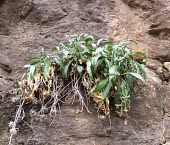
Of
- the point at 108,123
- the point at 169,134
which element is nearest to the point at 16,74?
the point at 108,123

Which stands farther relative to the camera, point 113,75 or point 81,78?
point 81,78

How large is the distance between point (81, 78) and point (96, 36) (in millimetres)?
592

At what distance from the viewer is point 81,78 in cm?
192

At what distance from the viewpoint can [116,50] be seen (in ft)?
6.39

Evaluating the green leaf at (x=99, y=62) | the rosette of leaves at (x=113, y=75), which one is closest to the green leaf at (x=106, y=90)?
the rosette of leaves at (x=113, y=75)

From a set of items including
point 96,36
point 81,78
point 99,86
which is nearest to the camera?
point 99,86

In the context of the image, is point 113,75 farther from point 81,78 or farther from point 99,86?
point 81,78

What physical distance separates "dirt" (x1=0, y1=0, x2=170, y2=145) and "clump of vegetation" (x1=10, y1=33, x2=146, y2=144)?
0.10 metres

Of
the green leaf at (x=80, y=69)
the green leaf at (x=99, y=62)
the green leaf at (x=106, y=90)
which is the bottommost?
the green leaf at (x=106, y=90)

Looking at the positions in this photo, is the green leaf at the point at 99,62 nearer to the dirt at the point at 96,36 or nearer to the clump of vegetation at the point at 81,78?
the clump of vegetation at the point at 81,78

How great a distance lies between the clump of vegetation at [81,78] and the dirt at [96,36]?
10cm

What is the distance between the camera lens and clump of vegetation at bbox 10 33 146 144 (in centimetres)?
185

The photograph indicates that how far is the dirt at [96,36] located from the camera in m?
1.85

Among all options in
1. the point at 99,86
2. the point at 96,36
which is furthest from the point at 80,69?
the point at 96,36
